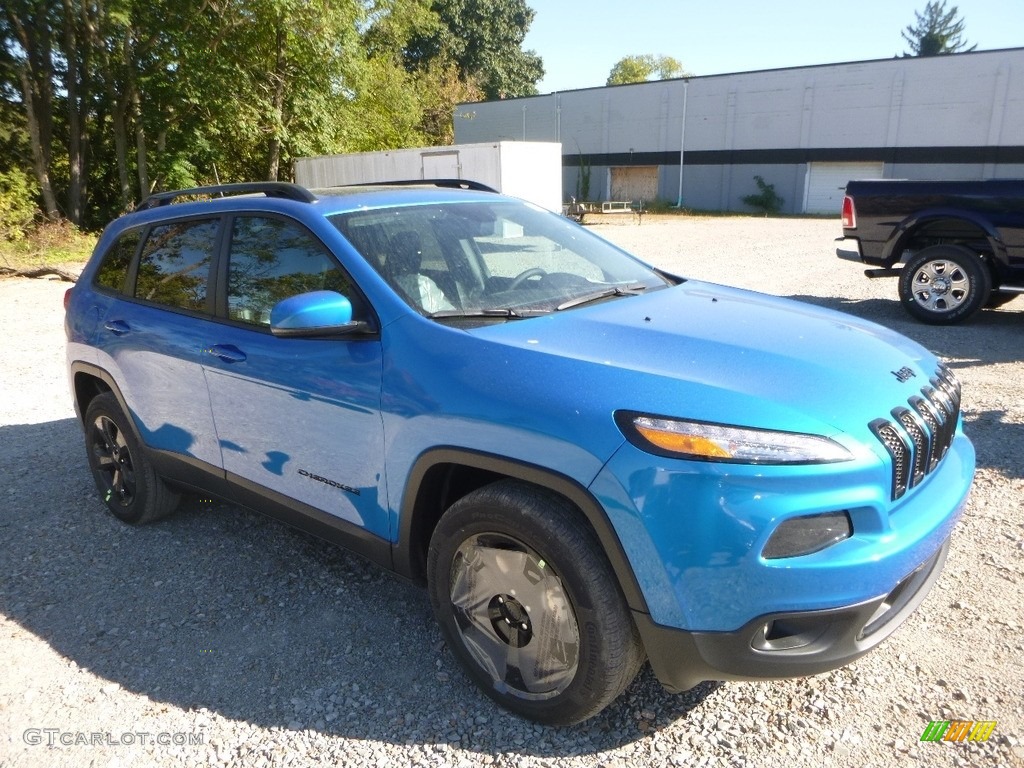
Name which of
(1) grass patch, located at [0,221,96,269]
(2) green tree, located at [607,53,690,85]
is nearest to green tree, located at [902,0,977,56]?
(2) green tree, located at [607,53,690,85]

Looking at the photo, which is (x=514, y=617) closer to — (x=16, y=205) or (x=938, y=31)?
(x=16, y=205)

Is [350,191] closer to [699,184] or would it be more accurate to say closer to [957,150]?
[957,150]

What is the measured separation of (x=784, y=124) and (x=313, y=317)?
3750 cm

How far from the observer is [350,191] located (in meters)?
3.56

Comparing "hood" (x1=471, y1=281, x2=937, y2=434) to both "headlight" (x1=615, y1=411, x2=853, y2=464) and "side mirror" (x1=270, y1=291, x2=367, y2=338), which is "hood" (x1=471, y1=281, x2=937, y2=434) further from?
"side mirror" (x1=270, y1=291, x2=367, y2=338)

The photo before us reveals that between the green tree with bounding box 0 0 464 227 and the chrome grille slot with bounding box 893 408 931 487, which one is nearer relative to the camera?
the chrome grille slot with bounding box 893 408 931 487

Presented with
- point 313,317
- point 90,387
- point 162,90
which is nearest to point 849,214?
point 313,317

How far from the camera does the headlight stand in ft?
6.45

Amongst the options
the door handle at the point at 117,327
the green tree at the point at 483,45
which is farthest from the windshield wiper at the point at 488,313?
the green tree at the point at 483,45

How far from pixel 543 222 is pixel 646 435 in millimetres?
2014

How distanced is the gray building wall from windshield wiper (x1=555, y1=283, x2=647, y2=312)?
34.0 metres

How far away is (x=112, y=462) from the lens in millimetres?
4199

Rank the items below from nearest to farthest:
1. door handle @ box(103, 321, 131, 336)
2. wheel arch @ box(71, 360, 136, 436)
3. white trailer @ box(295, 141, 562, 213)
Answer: door handle @ box(103, 321, 131, 336)
wheel arch @ box(71, 360, 136, 436)
white trailer @ box(295, 141, 562, 213)

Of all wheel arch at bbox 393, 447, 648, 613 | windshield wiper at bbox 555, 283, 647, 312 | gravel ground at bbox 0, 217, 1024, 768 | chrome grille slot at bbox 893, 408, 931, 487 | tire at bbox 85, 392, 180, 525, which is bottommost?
gravel ground at bbox 0, 217, 1024, 768
